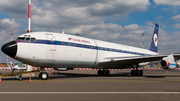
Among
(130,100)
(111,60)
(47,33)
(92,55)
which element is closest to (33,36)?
(47,33)

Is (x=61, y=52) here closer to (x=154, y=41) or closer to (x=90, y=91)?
(x=90, y=91)

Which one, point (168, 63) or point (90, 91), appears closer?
point (90, 91)

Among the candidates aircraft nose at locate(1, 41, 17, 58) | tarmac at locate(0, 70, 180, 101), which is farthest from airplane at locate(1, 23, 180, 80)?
tarmac at locate(0, 70, 180, 101)

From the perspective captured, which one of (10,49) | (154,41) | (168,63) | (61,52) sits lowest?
(168,63)

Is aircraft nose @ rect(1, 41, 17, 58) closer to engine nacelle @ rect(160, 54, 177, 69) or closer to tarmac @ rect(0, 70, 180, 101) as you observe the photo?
tarmac @ rect(0, 70, 180, 101)

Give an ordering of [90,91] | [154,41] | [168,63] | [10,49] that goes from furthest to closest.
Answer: [154,41], [168,63], [10,49], [90,91]

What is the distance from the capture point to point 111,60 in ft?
64.2

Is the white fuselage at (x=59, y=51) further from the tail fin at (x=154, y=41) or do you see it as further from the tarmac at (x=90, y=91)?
the tail fin at (x=154, y=41)

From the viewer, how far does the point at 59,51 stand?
15.5 m

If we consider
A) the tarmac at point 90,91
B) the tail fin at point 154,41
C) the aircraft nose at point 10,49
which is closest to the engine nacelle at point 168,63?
the tarmac at point 90,91

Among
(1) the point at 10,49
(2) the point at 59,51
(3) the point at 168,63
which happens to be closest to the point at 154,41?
(3) the point at 168,63

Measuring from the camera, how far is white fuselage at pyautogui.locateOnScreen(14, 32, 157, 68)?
1396cm

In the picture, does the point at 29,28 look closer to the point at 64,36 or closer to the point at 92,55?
the point at 64,36

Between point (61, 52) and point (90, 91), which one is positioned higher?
point (61, 52)
